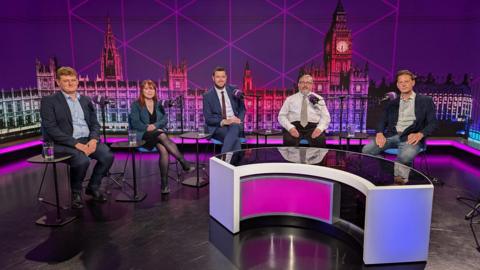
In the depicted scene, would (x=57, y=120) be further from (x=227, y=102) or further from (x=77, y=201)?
(x=227, y=102)

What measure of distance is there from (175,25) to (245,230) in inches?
166

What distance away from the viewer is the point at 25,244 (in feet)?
8.91

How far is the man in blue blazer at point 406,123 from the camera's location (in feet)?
12.1

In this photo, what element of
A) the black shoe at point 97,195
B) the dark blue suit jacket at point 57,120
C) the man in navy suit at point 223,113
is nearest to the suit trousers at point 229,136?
the man in navy suit at point 223,113

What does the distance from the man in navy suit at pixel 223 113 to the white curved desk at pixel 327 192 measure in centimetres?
93

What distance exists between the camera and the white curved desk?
91.0 inches

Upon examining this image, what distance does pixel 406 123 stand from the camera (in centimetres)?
393

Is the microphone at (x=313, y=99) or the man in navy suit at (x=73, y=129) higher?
the microphone at (x=313, y=99)

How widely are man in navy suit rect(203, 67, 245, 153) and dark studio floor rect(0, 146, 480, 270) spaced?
0.75m

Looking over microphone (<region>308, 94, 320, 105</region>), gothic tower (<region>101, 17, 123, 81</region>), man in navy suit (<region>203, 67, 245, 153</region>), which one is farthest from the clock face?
gothic tower (<region>101, 17, 123, 81</region>)

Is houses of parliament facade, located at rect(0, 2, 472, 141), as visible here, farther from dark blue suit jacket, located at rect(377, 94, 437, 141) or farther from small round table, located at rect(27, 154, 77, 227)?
small round table, located at rect(27, 154, 77, 227)

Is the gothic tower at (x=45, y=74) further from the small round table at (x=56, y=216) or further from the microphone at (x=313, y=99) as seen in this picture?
the microphone at (x=313, y=99)

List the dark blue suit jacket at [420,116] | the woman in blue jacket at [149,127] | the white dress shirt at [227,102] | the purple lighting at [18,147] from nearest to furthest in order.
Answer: the dark blue suit jacket at [420,116], the woman in blue jacket at [149,127], the white dress shirt at [227,102], the purple lighting at [18,147]

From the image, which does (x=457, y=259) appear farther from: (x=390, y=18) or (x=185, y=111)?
(x=185, y=111)
